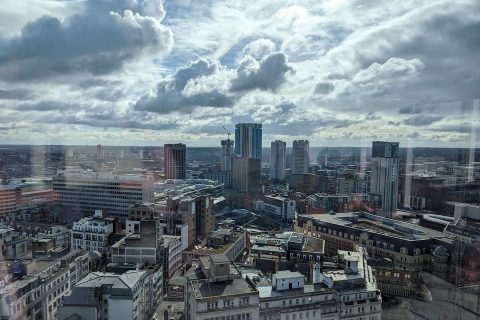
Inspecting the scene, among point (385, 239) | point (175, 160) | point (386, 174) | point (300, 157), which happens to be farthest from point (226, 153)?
point (385, 239)

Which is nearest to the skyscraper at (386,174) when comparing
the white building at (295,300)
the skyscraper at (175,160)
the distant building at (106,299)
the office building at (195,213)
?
the office building at (195,213)

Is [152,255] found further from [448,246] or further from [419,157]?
[419,157]

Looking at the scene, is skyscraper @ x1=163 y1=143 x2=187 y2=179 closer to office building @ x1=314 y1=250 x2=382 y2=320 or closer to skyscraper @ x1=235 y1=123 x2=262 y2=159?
skyscraper @ x1=235 y1=123 x2=262 y2=159

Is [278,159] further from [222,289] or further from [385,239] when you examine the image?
[222,289]

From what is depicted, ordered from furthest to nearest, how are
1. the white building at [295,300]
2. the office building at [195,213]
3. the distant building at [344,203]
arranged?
1. the distant building at [344,203]
2. the office building at [195,213]
3. the white building at [295,300]

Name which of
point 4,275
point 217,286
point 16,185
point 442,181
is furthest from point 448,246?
point 16,185

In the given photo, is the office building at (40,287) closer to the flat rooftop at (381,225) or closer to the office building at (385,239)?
the office building at (385,239)
